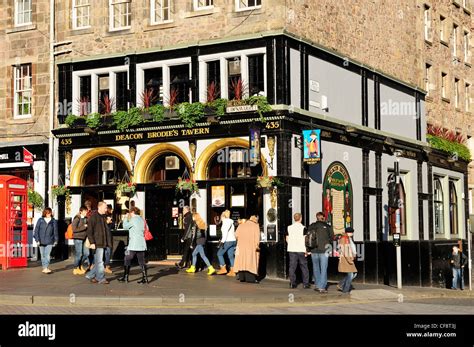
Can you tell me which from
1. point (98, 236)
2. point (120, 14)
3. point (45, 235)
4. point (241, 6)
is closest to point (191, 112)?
point (241, 6)

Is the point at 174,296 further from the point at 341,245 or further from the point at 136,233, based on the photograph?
the point at 341,245

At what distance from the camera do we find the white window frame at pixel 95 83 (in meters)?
29.3

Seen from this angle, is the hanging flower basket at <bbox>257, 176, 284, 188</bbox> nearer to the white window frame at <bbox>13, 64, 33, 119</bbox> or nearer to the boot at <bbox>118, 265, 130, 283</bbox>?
the boot at <bbox>118, 265, 130, 283</bbox>

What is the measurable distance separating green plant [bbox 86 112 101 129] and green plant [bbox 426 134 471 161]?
16082mm

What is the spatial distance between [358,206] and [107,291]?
541 inches

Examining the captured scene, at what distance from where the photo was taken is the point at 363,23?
32688 mm

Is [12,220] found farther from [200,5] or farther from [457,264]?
[457,264]

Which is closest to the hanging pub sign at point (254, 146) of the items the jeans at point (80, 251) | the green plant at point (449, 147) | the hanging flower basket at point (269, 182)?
the hanging flower basket at point (269, 182)

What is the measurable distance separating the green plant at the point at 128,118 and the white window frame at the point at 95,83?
2.89 ft

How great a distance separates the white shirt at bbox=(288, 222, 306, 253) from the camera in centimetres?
2198

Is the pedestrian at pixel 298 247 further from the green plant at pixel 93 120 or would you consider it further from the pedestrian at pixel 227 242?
the green plant at pixel 93 120

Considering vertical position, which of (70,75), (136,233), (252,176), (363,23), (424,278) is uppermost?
(363,23)

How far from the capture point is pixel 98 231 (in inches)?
818
